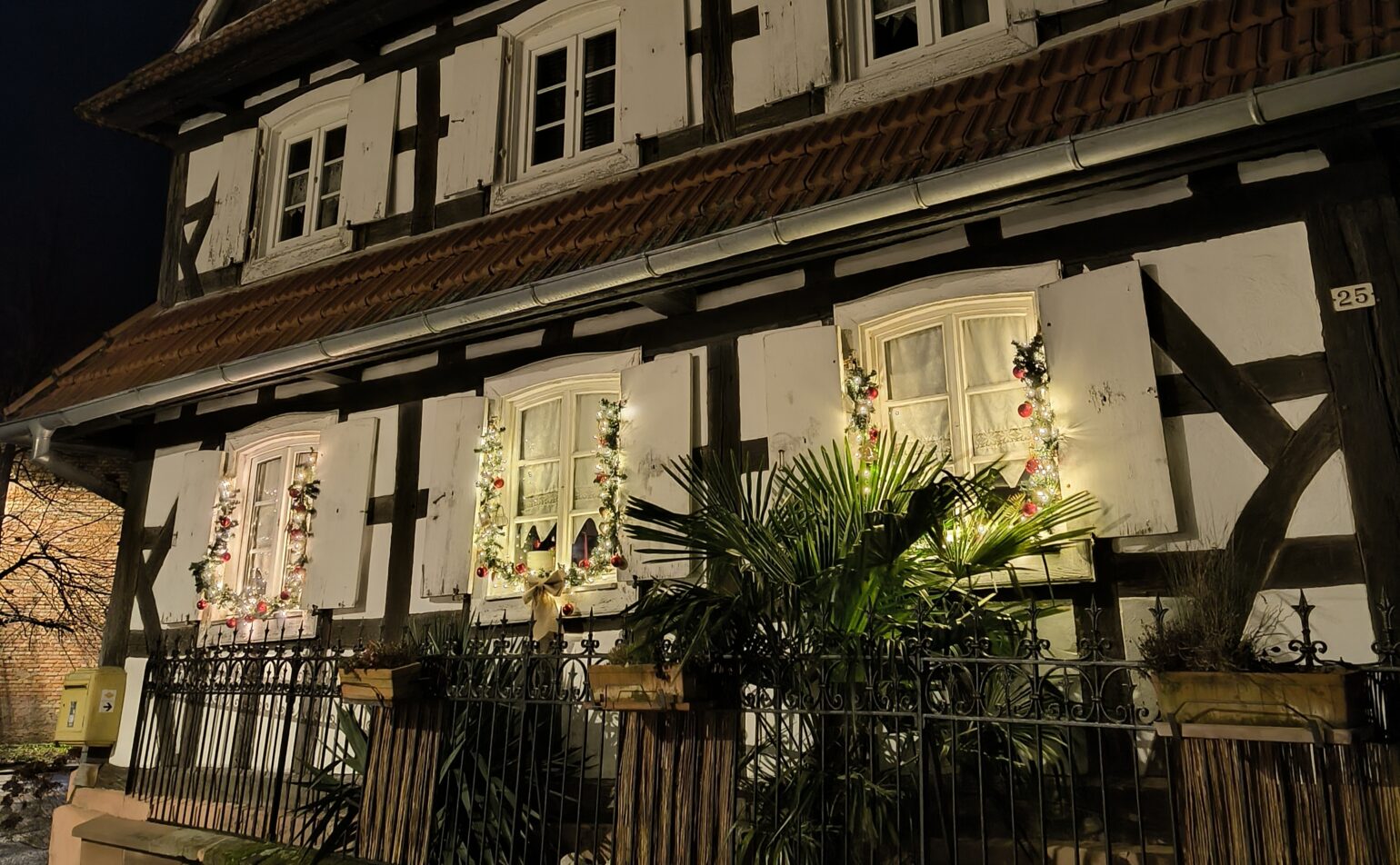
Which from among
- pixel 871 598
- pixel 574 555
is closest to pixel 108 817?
pixel 574 555

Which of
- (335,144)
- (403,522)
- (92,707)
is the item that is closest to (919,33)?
(403,522)

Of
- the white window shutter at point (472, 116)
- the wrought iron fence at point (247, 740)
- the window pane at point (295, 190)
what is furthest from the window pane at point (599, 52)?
the wrought iron fence at point (247, 740)

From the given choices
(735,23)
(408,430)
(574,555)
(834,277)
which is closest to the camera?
(834,277)

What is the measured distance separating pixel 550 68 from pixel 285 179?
2.92 meters

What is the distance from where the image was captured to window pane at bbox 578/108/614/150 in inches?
296

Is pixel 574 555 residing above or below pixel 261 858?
above

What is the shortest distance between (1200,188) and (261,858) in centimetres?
616

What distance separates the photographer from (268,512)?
8055 mm

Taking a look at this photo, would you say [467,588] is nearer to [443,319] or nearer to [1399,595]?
[443,319]

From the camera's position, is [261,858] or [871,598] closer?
[871,598]

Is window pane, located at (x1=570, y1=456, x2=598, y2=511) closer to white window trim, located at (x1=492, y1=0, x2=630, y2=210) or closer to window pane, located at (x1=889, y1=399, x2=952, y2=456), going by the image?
window pane, located at (x1=889, y1=399, x2=952, y2=456)

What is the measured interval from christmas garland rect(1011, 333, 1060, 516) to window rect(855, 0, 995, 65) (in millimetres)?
2258

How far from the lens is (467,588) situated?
6.62 metres

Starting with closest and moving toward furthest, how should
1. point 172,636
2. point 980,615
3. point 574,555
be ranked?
point 980,615
point 574,555
point 172,636
